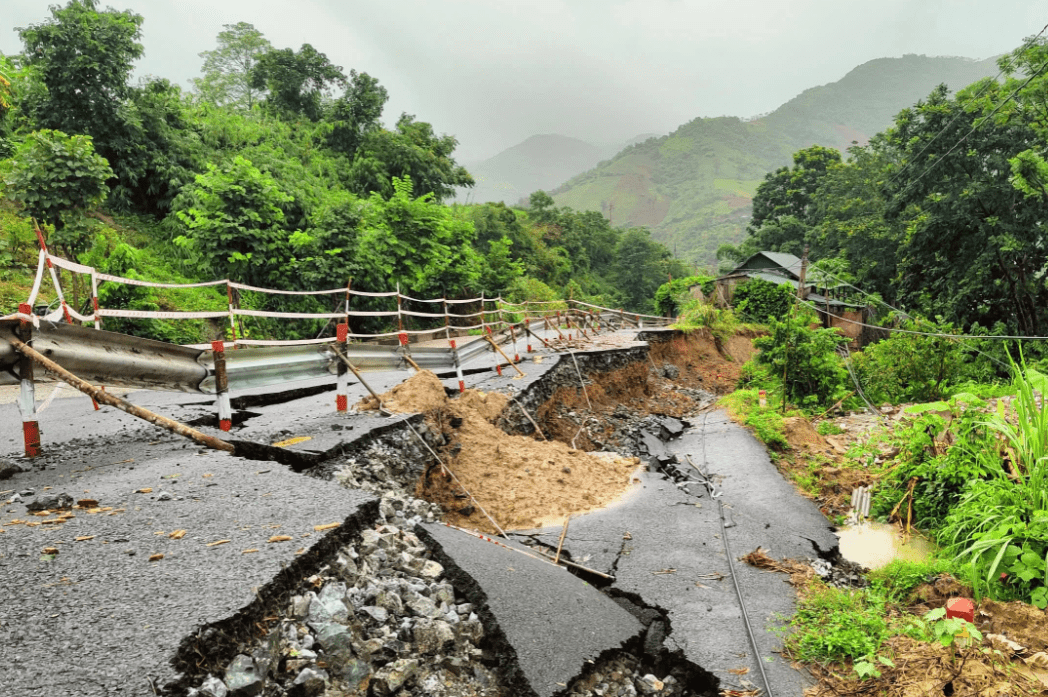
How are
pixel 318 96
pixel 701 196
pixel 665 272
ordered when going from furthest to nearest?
pixel 701 196, pixel 665 272, pixel 318 96

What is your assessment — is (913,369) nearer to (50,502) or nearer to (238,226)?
(50,502)

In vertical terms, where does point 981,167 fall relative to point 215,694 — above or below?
Result: above

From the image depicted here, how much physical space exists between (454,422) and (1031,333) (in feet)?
65.3

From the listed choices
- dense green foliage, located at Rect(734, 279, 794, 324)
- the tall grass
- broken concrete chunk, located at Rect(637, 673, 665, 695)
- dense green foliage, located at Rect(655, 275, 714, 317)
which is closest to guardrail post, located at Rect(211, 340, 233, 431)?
broken concrete chunk, located at Rect(637, 673, 665, 695)

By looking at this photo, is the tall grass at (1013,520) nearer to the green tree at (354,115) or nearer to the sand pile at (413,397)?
the sand pile at (413,397)

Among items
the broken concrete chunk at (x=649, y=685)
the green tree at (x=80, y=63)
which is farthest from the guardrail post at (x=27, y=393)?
the green tree at (x=80, y=63)

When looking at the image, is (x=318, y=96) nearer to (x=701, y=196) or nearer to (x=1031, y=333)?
(x=1031, y=333)

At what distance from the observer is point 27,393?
3.75 meters

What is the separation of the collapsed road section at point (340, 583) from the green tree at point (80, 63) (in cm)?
1521

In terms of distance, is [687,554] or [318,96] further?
[318,96]

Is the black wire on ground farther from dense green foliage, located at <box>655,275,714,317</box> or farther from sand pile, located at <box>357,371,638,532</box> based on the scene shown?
dense green foliage, located at <box>655,275,714,317</box>

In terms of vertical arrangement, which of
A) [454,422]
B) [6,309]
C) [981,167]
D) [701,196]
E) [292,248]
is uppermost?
[701,196]

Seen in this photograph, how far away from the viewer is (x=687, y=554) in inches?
205

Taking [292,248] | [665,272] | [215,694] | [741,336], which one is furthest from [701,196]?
[215,694]
